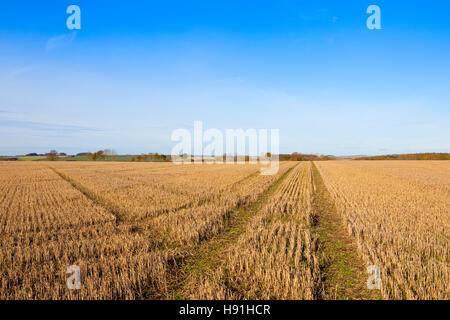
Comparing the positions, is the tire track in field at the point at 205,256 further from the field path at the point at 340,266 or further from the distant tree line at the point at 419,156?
the distant tree line at the point at 419,156

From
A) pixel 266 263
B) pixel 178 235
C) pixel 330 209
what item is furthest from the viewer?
pixel 330 209

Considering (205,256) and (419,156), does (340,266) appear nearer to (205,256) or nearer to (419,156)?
(205,256)

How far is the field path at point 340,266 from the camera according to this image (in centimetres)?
443

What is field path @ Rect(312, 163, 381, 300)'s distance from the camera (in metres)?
4.43

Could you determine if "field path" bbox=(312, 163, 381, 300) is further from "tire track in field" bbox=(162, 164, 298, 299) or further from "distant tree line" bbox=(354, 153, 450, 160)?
"distant tree line" bbox=(354, 153, 450, 160)

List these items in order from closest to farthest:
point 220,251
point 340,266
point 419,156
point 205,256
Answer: point 340,266
point 205,256
point 220,251
point 419,156

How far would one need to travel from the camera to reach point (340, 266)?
5.58 m

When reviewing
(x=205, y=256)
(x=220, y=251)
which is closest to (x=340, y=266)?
(x=220, y=251)

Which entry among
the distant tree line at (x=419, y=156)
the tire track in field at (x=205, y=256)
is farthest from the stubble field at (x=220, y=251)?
the distant tree line at (x=419, y=156)

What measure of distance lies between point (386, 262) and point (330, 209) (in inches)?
264
